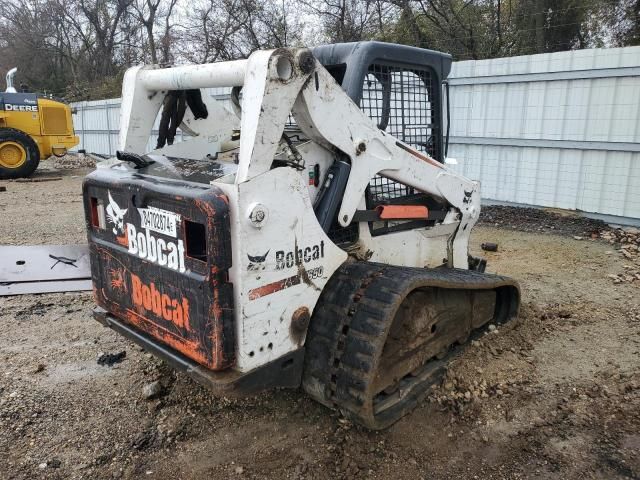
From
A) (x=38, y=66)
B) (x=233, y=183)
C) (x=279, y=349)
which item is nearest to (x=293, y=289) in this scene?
(x=279, y=349)

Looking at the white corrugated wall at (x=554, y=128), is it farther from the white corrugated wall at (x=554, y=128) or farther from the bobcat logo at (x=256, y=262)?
the bobcat logo at (x=256, y=262)

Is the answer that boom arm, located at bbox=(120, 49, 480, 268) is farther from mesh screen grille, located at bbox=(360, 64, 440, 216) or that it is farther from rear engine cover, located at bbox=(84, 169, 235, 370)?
rear engine cover, located at bbox=(84, 169, 235, 370)

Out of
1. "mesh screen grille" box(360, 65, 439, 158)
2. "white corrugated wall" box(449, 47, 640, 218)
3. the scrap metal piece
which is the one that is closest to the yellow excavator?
the scrap metal piece

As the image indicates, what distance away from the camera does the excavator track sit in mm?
2686

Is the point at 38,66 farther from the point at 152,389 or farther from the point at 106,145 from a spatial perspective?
the point at 152,389

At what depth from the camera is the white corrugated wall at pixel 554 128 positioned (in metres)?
7.38

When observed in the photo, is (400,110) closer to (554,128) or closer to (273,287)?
(273,287)

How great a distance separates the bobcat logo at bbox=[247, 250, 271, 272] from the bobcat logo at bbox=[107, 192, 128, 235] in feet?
3.08

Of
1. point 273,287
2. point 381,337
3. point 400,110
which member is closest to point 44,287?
point 273,287

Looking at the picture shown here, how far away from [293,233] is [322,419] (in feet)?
3.96

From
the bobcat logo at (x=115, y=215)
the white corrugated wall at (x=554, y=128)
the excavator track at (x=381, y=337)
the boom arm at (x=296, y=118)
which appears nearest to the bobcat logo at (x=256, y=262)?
the boom arm at (x=296, y=118)

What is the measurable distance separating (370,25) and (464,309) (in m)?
17.0

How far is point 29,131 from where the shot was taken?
1434 centimetres

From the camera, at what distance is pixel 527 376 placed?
3.64 metres
